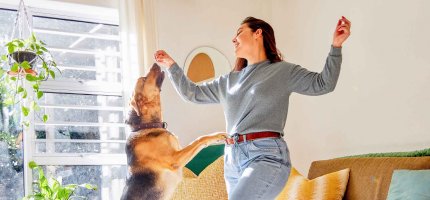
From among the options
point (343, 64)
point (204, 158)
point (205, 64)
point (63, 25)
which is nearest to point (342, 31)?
point (343, 64)

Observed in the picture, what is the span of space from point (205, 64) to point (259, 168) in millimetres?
1953

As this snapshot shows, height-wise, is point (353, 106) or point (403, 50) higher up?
point (403, 50)

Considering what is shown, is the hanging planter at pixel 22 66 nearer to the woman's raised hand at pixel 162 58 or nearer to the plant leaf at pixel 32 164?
the plant leaf at pixel 32 164

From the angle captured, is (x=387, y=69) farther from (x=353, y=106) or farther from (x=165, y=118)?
(x=165, y=118)

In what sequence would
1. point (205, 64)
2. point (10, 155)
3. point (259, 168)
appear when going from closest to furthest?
point (259, 168) < point (10, 155) < point (205, 64)

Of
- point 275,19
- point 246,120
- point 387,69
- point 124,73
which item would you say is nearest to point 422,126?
point 387,69

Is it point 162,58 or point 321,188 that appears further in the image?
point 321,188

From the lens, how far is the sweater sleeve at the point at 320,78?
5.72 feet

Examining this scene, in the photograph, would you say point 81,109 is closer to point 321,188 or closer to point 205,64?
point 205,64

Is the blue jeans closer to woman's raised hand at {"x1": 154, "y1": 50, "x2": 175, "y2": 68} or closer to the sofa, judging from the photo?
woman's raised hand at {"x1": 154, "y1": 50, "x2": 175, "y2": 68}

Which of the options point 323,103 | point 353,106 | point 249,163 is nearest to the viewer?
point 249,163

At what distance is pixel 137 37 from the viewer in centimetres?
322

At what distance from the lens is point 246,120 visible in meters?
1.81

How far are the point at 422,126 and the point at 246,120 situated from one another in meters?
1.28
